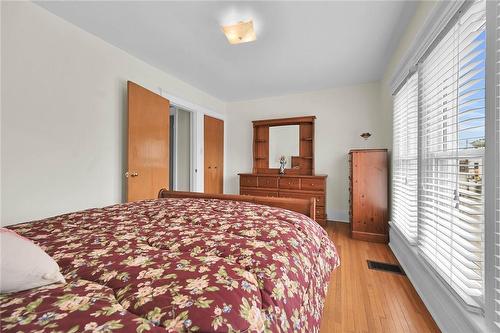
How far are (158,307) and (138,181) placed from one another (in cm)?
245

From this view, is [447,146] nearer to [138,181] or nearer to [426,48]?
[426,48]

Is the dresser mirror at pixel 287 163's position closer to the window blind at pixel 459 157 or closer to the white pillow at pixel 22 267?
the window blind at pixel 459 157

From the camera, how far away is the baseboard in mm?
1067

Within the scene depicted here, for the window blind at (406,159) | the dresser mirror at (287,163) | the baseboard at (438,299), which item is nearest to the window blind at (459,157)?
the baseboard at (438,299)

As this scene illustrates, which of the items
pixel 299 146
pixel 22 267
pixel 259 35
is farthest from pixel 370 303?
pixel 299 146

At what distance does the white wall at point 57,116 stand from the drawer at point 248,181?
2146mm

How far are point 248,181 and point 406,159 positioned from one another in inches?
102

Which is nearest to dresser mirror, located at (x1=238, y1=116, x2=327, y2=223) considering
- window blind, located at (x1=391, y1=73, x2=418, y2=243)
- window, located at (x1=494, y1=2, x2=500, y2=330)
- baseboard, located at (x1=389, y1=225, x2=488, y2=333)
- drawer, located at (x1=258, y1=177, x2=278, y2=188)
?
drawer, located at (x1=258, y1=177, x2=278, y2=188)

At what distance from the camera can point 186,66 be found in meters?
3.03

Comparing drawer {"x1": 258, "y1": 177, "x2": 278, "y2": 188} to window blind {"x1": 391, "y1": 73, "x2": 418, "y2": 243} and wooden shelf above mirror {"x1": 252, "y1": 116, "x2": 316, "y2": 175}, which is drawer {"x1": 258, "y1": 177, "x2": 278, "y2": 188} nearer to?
wooden shelf above mirror {"x1": 252, "y1": 116, "x2": 316, "y2": 175}

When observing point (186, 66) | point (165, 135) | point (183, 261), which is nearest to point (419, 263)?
point (183, 261)

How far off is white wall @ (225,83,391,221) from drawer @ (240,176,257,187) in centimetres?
122

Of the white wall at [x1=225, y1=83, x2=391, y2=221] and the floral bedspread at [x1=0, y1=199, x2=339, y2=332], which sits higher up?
the white wall at [x1=225, y1=83, x2=391, y2=221]

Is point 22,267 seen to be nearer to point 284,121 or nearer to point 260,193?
point 260,193
